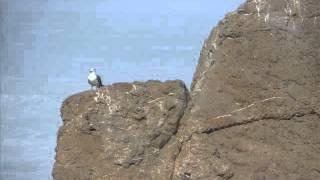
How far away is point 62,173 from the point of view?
3875 mm

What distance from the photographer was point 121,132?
3.85m

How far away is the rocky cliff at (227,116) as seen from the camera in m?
3.77

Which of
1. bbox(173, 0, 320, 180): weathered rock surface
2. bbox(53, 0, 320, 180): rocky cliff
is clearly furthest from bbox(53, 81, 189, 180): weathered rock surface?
bbox(173, 0, 320, 180): weathered rock surface

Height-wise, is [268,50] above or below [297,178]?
above

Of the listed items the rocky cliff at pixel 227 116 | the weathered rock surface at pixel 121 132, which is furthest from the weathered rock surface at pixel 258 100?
the weathered rock surface at pixel 121 132

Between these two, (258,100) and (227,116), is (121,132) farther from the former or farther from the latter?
(258,100)

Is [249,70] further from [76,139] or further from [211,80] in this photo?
[76,139]

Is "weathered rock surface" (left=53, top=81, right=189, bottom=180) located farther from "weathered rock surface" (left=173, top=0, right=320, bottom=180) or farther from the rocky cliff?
"weathered rock surface" (left=173, top=0, right=320, bottom=180)

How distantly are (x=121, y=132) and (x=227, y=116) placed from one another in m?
0.70

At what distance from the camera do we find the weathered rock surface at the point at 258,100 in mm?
3756

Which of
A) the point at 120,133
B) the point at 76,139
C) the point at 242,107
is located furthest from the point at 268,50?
the point at 76,139

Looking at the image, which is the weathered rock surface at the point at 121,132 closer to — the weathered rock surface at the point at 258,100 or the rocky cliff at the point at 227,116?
the rocky cliff at the point at 227,116

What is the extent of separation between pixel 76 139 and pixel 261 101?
1.23m

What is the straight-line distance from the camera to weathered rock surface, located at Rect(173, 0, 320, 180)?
12.3 feet
